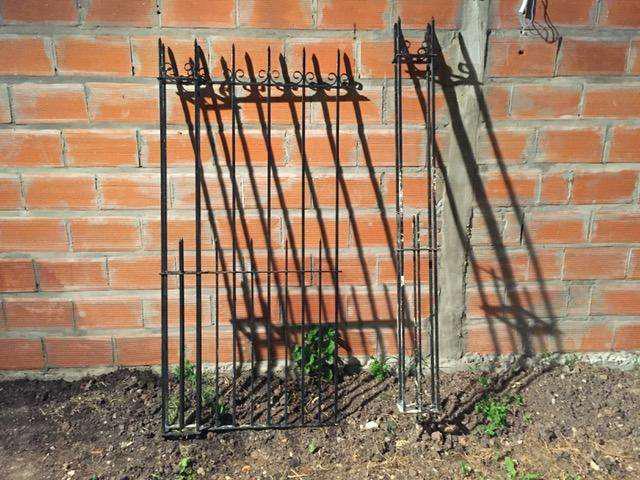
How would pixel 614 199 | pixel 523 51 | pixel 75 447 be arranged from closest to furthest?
pixel 75 447, pixel 523 51, pixel 614 199

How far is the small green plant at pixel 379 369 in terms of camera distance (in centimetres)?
262

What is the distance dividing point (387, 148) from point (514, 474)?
151cm

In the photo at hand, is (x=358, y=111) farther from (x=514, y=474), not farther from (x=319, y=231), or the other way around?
(x=514, y=474)

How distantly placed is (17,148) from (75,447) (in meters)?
1.37

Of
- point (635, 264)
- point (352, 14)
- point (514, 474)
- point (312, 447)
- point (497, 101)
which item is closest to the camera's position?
point (514, 474)

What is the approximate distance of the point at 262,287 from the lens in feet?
8.45

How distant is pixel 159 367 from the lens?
264 cm

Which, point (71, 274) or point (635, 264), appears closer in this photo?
point (71, 274)

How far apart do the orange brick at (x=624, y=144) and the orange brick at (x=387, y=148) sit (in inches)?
36.4

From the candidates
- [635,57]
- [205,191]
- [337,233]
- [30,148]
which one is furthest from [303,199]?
[635,57]

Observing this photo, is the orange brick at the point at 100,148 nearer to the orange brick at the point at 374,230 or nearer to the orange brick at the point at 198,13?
the orange brick at the point at 198,13

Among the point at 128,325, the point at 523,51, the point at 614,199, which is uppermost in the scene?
the point at 523,51

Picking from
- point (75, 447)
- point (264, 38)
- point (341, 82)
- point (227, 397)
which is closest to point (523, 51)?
point (341, 82)

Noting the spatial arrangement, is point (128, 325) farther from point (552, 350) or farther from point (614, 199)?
point (614, 199)
